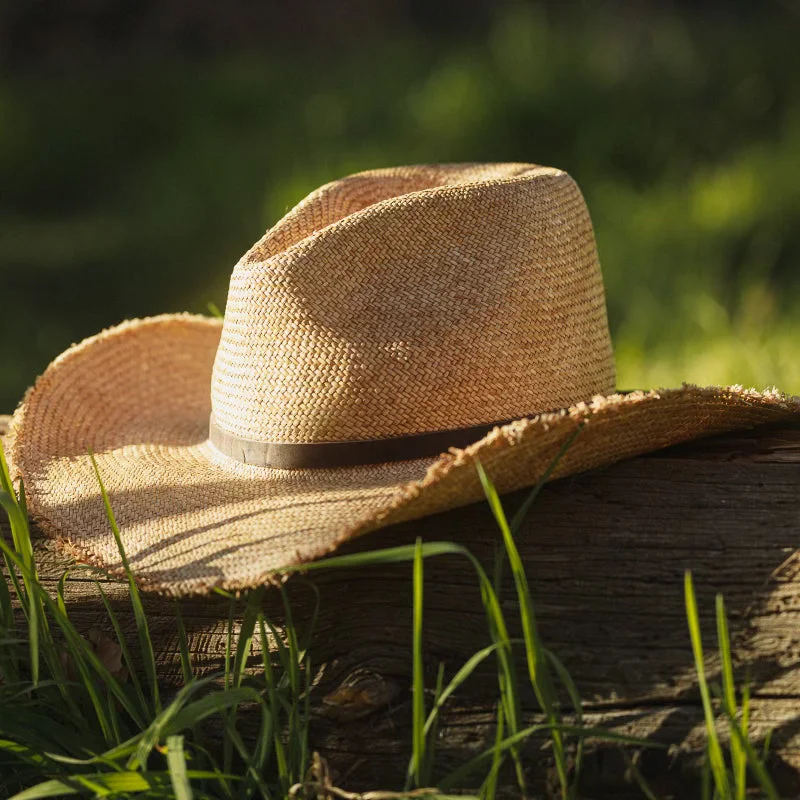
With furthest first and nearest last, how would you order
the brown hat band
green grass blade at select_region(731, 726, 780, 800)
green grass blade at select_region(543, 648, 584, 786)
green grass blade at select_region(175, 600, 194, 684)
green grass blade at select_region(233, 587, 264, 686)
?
1. the brown hat band
2. green grass blade at select_region(175, 600, 194, 684)
3. green grass blade at select_region(233, 587, 264, 686)
4. green grass blade at select_region(543, 648, 584, 786)
5. green grass blade at select_region(731, 726, 780, 800)

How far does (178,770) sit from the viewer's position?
1293mm

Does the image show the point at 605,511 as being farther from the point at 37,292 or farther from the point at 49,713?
the point at 37,292

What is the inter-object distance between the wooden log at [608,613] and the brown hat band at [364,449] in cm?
19

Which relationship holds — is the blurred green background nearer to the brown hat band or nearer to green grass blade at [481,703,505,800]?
the brown hat band

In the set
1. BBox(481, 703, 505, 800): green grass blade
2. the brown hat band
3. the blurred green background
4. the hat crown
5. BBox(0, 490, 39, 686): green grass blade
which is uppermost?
the blurred green background

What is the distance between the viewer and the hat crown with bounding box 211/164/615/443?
5.59ft

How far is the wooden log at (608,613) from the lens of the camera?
4.50ft

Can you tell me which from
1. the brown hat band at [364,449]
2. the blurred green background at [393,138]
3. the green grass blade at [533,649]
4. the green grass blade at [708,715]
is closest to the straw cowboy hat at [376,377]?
the brown hat band at [364,449]

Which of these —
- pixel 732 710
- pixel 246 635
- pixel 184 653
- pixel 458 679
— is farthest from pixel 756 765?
pixel 184 653

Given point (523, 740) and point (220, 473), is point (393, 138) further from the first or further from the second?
point (523, 740)

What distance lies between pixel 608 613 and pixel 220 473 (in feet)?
2.30

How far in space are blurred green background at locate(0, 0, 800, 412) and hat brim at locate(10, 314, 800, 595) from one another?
1785 millimetres

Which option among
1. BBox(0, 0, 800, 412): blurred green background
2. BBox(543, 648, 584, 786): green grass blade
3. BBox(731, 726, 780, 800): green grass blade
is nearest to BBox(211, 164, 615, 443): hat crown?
BBox(543, 648, 584, 786): green grass blade

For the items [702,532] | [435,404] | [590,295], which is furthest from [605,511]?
[590,295]
